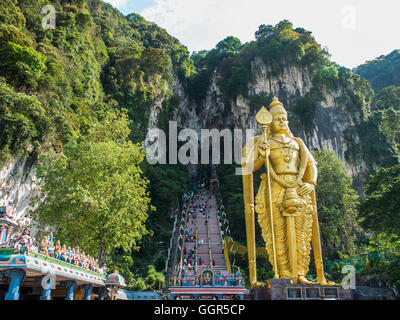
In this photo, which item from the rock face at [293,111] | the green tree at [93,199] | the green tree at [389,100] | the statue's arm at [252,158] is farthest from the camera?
the green tree at [389,100]

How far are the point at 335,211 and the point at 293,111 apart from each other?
12427 mm

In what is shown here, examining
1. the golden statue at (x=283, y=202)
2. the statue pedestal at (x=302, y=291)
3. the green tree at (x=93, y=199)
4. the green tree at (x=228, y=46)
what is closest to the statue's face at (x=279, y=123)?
the golden statue at (x=283, y=202)

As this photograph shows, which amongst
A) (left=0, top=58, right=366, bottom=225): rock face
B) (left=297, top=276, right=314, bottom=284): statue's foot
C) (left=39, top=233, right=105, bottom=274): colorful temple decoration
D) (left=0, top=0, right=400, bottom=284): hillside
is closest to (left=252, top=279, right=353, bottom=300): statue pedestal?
(left=297, top=276, right=314, bottom=284): statue's foot

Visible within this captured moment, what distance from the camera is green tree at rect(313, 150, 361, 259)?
55.1 feet

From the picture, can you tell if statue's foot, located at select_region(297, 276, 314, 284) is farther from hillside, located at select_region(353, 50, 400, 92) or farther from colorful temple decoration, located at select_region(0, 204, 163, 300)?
hillside, located at select_region(353, 50, 400, 92)

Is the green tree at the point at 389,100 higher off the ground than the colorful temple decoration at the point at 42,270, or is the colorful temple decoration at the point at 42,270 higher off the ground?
the green tree at the point at 389,100

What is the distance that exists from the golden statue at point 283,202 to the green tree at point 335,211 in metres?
10.3

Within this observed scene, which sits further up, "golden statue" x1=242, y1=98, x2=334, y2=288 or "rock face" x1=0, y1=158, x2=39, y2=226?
"rock face" x1=0, y1=158, x2=39, y2=226

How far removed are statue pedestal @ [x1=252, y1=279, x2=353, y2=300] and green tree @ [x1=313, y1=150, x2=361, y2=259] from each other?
11.4m

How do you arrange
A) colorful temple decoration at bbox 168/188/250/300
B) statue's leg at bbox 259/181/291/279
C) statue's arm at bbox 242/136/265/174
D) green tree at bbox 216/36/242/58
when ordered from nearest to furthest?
statue's leg at bbox 259/181/291/279 < statue's arm at bbox 242/136/265/174 < colorful temple decoration at bbox 168/188/250/300 < green tree at bbox 216/36/242/58

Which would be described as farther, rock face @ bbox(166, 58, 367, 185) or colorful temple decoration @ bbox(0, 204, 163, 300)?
rock face @ bbox(166, 58, 367, 185)

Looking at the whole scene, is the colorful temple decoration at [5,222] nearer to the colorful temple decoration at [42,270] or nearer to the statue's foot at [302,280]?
the colorful temple decoration at [42,270]

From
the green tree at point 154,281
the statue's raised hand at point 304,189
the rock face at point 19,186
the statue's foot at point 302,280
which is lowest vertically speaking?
the statue's foot at point 302,280

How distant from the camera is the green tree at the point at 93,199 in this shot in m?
9.58
